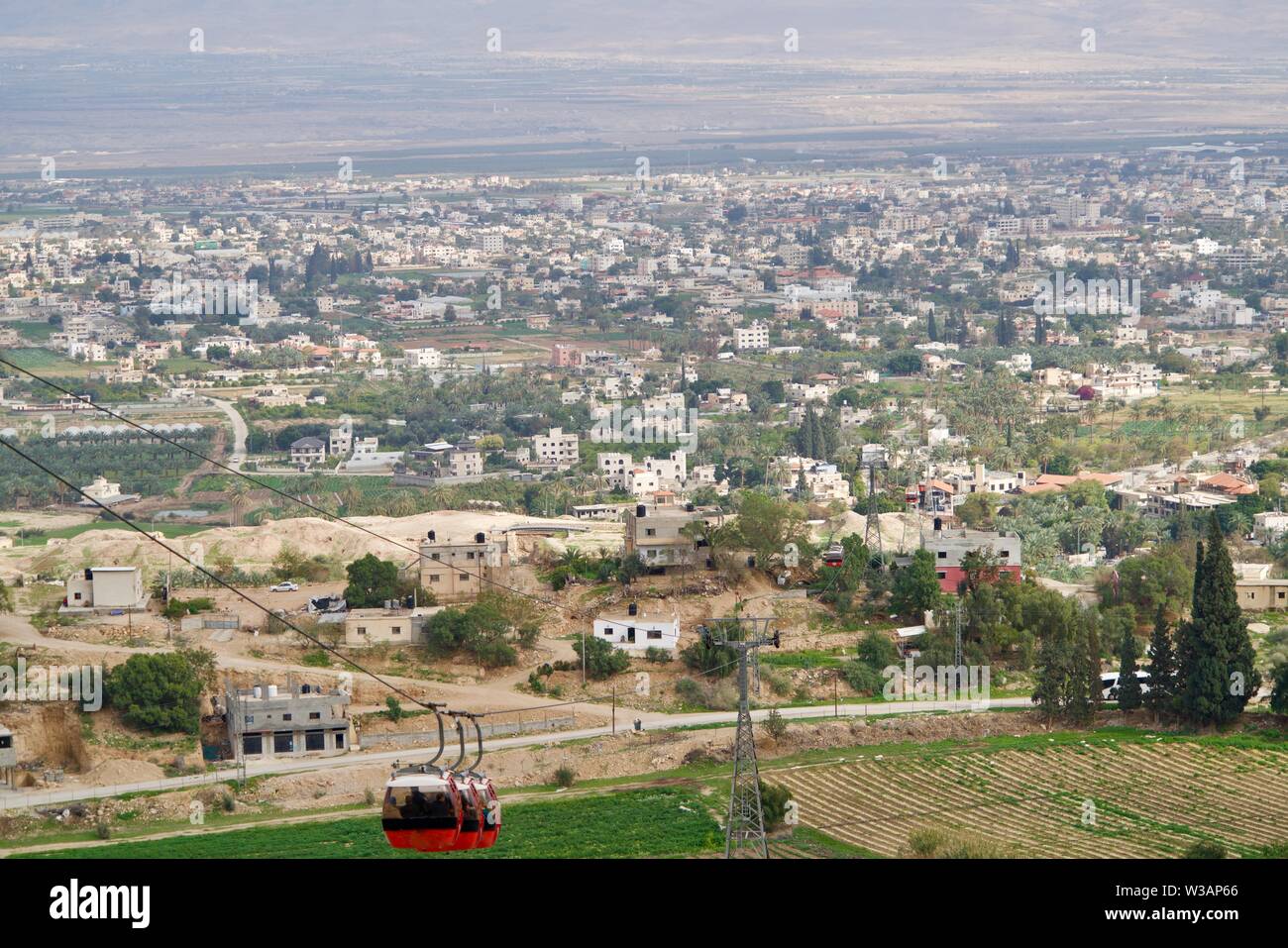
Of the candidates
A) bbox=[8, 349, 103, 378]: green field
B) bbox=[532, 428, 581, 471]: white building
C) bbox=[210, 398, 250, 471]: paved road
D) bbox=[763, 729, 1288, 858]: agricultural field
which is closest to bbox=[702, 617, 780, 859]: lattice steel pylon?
bbox=[763, 729, 1288, 858]: agricultural field

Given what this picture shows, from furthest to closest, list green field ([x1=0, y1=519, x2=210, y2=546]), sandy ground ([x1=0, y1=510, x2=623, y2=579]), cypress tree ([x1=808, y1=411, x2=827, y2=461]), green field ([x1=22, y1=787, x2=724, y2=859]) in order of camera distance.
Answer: cypress tree ([x1=808, y1=411, x2=827, y2=461]), green field ([x1=0, y1=519, x2=210, y2=546]), sandy ground ([x1=0, y1=510, x2=623, y2=579]), green field ([x1=22, y1=787, x2=724, y2=859])

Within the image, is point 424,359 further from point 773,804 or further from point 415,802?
point 415,802

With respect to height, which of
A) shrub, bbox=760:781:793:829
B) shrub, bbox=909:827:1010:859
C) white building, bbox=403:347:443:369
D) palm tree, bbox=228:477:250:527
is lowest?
palm tree, bbox=228:477:250:527

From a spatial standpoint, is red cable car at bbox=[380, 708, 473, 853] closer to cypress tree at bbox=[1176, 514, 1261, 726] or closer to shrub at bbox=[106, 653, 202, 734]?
shrub at bbox=[106, 653, 202, 734]

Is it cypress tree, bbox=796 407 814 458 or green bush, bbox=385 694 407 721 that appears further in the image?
cypress tree, bbox=796 407 814 458
